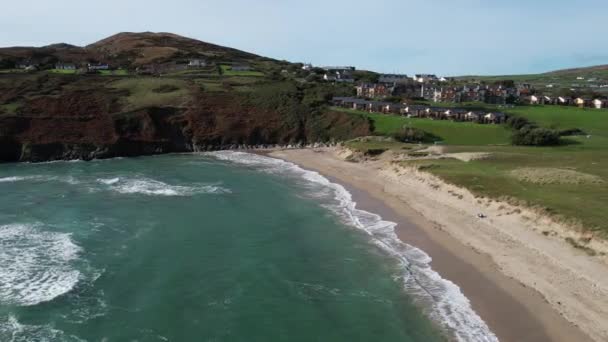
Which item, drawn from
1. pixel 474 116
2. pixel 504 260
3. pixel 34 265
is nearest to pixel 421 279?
pixel 504 260

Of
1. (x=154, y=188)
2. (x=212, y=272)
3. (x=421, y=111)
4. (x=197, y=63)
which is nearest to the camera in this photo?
(x=212, y=272)

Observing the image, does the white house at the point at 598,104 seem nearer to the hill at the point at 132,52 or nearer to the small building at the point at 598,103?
the small building at the point at 598,103

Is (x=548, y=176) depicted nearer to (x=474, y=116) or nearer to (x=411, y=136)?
(x=411, y=136)

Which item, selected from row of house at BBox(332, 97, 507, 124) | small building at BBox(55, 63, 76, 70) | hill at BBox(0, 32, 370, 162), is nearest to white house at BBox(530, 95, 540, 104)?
row of house at BBox(332, 97, 507, 124)

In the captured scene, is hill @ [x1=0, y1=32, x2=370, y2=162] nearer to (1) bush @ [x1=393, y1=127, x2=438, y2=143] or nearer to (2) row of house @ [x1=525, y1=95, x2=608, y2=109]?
(1) bush @ [x1=393, y1=127, x2=438, y2=143]

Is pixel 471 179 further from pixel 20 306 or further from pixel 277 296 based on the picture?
pixel 20 306

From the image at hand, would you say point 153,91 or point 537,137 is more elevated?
point 153,91

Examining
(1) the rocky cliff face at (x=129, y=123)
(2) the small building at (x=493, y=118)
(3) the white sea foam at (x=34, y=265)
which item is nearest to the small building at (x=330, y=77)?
(1) the rocky cliff face at (x=129, y=123)
